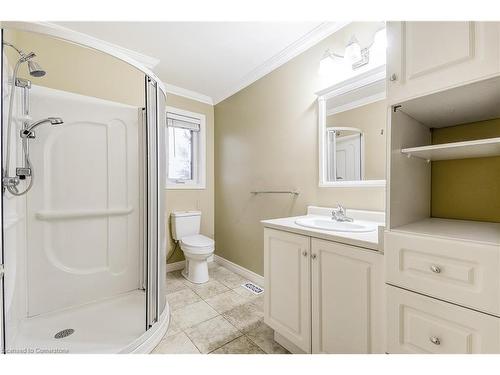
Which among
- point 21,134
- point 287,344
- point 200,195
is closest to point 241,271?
point 200,195

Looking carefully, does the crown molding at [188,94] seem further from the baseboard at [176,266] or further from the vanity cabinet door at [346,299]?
the vanity cabinet door at [346,299]

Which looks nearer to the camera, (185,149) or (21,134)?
(21,134)

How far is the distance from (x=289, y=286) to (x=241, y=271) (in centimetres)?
143

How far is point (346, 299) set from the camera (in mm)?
1102

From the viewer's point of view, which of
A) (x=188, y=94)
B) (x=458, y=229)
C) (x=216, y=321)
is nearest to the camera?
(x=458, y=229)

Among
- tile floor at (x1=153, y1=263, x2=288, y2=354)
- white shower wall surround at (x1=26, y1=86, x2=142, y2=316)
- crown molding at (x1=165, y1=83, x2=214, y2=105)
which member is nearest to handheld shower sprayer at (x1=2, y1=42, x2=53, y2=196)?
white shower wall surround at (x1=26, y1=86, x2=142, y2=316)

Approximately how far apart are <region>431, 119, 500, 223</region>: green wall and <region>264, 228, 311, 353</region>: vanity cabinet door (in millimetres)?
738

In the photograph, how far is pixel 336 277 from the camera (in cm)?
114

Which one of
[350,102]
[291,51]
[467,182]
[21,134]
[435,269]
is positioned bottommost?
[435,269]

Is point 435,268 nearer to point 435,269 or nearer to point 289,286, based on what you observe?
point 435,269

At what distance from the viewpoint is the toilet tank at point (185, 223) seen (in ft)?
8.87
